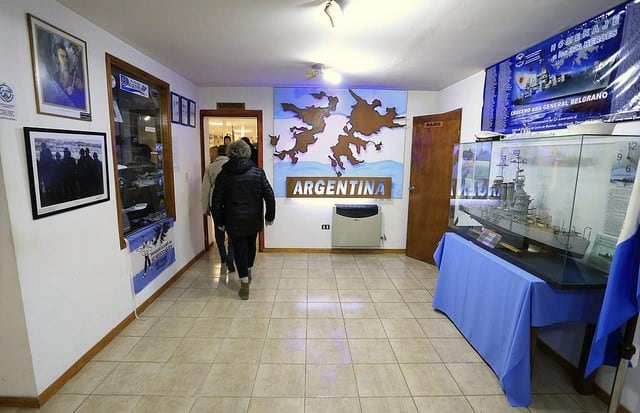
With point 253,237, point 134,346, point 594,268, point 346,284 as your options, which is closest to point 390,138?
point 346,284

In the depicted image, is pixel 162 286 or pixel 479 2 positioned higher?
pixel 479 2

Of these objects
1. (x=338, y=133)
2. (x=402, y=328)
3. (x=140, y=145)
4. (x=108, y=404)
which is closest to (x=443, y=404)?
(x=402, y=328)

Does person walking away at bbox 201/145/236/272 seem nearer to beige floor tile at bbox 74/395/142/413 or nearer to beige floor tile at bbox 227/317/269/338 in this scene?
beige floor tile at bbox 227/317/269/338

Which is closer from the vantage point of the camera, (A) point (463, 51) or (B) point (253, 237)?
(A) point (463, 51)

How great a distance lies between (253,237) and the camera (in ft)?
10.7

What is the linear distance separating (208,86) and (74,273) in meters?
3.08

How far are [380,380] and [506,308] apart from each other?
36.0 inches

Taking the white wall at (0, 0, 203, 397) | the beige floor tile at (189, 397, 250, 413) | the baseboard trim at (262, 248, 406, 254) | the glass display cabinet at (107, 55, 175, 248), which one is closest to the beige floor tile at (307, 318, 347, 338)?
the beige floor tile at (189, 397, 250, 413)

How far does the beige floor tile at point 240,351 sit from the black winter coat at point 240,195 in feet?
3.31

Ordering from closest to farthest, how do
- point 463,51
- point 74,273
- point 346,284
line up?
1. point 74,273
2. point 463,51
3. point 346,284

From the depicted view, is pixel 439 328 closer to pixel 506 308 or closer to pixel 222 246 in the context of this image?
pixel 506 308

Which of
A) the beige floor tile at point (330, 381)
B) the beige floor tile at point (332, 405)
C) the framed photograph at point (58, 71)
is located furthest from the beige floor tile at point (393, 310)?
the framed photograph at point (58, 71)

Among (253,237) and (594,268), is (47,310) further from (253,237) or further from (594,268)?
(594,268)

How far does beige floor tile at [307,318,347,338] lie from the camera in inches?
100.0
